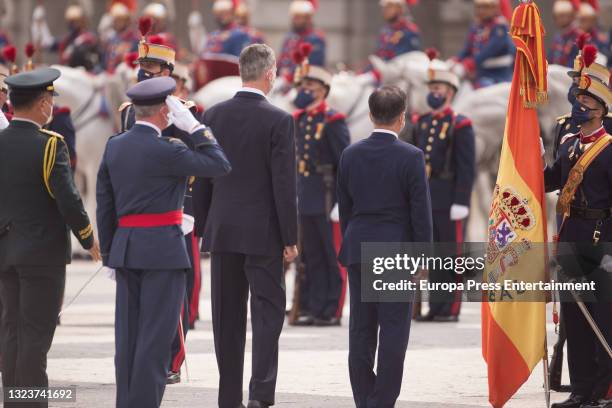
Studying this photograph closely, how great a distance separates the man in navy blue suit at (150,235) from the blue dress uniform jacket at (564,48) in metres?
10.2

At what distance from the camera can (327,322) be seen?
43.7 feet

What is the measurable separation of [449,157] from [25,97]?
5.75 meters

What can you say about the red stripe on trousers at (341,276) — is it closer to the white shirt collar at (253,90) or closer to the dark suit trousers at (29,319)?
the white shirt collar at (253,90)

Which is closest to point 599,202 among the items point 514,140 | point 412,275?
point 514,140

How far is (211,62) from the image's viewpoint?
2020 cm

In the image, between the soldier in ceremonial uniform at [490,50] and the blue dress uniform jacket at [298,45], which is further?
the blue dress uniform jacket at [298,45]

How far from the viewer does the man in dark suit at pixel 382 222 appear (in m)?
8.48

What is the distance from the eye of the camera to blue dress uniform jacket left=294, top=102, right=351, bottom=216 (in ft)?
Result: 44.2

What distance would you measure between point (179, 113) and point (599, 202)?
245cm

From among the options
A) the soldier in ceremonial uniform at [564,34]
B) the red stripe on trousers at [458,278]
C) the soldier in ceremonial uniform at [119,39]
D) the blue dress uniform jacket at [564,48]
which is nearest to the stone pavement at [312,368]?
the red stripe on trousers at [458,278]

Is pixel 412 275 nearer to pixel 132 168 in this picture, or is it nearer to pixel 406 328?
pixel 406 328

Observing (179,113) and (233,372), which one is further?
(233,372)

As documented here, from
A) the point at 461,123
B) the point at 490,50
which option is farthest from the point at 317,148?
the point at 490,50

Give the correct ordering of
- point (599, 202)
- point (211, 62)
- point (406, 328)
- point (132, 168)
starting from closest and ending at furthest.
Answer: point (132, 168) → point (406, 328) → point (599, 202) → point (211, 62)
